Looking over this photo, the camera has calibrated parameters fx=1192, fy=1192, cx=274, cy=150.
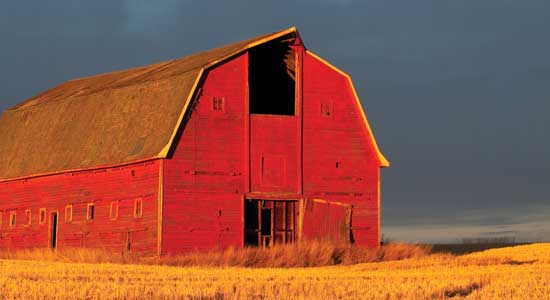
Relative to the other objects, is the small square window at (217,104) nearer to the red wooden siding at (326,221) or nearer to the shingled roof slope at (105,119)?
the shingled roof slope at (105,119)

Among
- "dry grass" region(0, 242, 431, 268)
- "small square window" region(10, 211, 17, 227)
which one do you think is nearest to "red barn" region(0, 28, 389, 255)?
"dry grass" region(0, 242, 431, 268)

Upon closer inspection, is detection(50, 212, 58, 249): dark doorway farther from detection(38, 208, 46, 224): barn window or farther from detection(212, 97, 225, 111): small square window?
detection(212, 97, 225, 111): small square window

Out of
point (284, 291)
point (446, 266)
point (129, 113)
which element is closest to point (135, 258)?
point (129, 113)

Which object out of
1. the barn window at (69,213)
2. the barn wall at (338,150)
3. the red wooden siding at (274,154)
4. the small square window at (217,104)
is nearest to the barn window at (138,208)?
the red wooden siding at (274,154)

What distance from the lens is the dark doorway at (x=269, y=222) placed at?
40.0 meters

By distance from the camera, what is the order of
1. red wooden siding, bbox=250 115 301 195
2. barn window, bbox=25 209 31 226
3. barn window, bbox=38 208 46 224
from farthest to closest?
1. barn window, bbox=25 209 31 226
2. barn window, bbox=38 208 46 224
3. red wooden siding, bbox=250 115 301 195

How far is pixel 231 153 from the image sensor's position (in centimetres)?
3962

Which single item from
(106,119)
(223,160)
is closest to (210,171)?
(223,160)

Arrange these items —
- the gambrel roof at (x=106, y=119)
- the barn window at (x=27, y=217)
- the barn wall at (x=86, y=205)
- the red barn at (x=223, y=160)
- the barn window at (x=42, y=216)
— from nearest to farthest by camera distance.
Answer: the red barn at (x=223, y=160) < the barn wall at (x=86, y=205) < the gambrel roof at (x=106, y=119) < the barn window at (x=42, y=216) < the barn window at (x=27, y=217)

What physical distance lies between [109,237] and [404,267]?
1102 cm

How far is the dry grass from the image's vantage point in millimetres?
36938

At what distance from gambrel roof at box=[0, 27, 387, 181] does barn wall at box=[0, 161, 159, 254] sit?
1.44ft

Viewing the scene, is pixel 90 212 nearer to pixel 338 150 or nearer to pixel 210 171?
pixel 210 171

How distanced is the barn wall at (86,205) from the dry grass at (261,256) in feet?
3.31
